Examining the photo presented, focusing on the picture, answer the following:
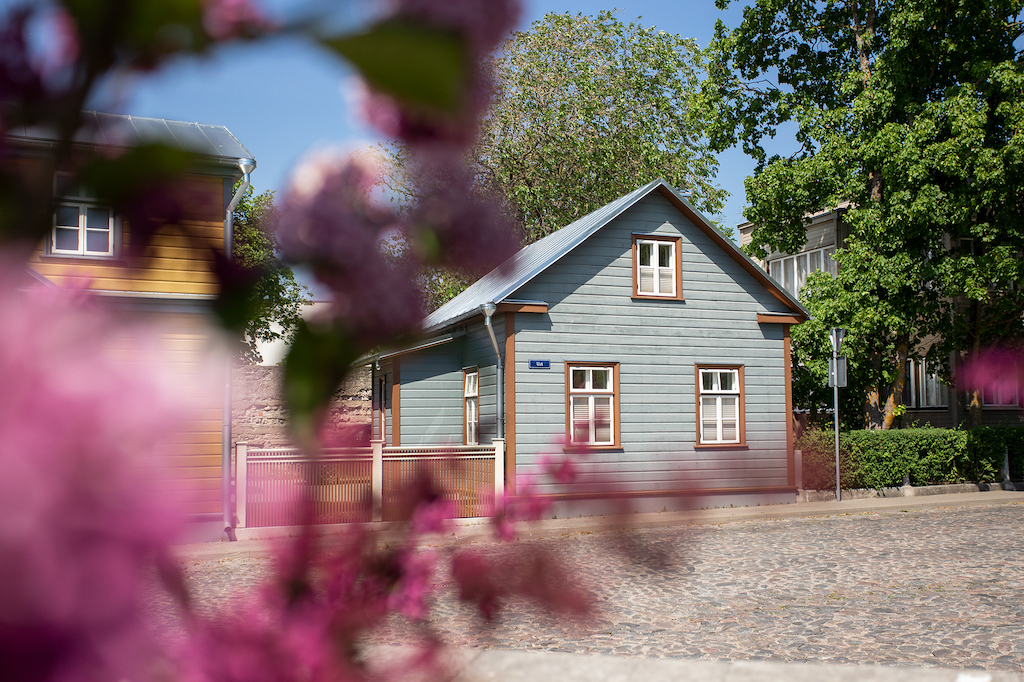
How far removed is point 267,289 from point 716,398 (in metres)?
16.6

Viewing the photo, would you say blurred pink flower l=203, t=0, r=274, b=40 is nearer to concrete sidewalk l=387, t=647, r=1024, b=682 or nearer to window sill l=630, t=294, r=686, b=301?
concrete sidewalk l=387, t=647, r=1024, b=682

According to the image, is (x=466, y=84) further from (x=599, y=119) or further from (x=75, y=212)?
(x=599, y=119)

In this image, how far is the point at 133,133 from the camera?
0.42m

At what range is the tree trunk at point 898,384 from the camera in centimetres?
2072

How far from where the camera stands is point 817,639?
6.39m

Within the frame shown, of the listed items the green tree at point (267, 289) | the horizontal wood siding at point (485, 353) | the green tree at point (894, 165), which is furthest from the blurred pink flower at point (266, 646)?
the green tree at point (894, 165)

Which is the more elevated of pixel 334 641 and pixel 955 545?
pixel 334 641

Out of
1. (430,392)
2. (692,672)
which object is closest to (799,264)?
(430,392)

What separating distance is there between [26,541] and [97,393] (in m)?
0.05

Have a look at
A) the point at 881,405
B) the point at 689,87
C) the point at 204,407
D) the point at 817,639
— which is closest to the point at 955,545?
the point at 817,639

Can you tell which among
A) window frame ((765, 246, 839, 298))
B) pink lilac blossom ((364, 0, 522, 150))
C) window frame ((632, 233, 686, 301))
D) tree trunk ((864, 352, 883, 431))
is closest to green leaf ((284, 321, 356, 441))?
pink lilac blossom ((364, 0, 522, 150))

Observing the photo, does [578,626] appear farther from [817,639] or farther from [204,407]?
[817,639]

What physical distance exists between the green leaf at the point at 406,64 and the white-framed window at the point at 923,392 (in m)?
26.6

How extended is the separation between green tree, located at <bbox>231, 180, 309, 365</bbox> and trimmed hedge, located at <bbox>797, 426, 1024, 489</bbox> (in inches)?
705
